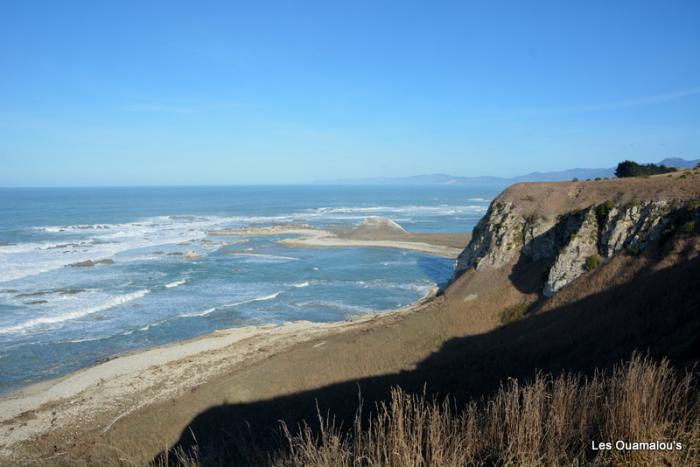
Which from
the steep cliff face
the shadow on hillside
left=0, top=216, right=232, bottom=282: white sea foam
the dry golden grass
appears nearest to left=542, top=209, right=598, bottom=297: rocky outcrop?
the steep cliff face

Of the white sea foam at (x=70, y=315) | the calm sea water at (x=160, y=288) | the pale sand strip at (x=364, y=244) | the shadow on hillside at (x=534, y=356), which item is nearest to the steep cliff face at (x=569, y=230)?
the shadow on hillside at (x=534, y=356)

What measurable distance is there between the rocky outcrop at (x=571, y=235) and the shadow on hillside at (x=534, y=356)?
375 cm

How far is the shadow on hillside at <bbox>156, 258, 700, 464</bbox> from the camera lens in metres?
16.8

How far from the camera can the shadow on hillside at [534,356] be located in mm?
16766

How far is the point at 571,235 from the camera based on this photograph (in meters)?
29.3

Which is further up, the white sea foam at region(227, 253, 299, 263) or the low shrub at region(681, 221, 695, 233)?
the low shrub at region(681, 221, 695, 233)

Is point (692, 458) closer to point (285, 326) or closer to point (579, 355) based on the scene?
point (579, 355)

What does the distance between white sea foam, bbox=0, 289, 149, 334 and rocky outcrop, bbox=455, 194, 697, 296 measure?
29762 millimetres

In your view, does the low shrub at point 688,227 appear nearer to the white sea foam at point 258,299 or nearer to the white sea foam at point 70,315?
the white sea foam at point 258,299

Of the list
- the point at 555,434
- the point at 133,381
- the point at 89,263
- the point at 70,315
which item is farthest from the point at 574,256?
the point at 89,263

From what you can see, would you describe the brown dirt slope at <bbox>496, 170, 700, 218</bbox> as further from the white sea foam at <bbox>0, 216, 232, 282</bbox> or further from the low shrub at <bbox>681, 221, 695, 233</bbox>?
the white sea foam at <bbox>0, 216, 232, 282</bbox>

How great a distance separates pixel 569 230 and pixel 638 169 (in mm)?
19488

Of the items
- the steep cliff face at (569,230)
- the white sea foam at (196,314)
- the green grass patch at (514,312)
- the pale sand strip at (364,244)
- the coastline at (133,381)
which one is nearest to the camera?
the coastline at (133,381)

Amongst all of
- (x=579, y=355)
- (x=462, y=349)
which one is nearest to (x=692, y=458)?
(x=579, y=355)
